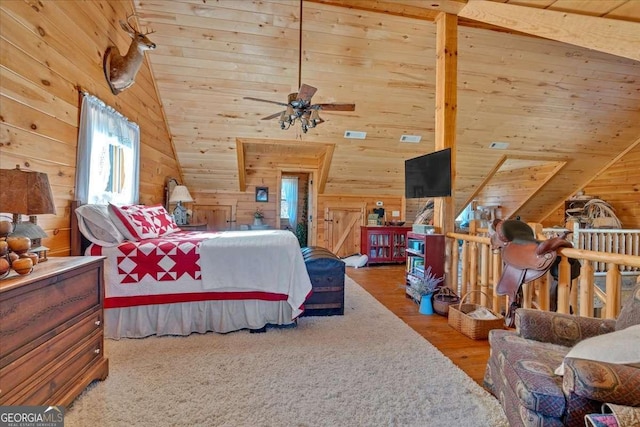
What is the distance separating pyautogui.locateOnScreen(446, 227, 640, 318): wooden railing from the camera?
1784mm

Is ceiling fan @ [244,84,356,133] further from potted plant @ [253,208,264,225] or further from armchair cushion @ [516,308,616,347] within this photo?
potted plant @ [253,208,264,225]

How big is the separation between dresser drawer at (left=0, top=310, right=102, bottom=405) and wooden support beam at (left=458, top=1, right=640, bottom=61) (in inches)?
158

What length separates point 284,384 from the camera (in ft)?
6.00

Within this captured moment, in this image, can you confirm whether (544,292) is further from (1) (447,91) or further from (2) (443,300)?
(1) (447,91)

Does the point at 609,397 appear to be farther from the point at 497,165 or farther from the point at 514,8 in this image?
the point at 497,165

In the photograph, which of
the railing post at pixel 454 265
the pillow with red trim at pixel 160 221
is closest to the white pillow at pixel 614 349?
the railing post at pixel 454 265

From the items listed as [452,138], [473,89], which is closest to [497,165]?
[473,89]

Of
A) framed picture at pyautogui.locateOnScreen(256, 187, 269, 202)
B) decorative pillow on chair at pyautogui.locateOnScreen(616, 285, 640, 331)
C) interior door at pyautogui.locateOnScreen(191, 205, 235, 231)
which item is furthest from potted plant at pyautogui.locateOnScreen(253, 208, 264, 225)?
decorative pillow on chair at pyautogui.locateOnScreen(616, 285, 640, 331)

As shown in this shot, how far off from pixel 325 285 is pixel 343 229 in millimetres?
3465

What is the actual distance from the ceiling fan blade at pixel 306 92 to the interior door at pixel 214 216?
3.77m

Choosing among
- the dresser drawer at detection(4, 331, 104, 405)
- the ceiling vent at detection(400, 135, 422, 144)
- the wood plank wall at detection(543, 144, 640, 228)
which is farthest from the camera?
the wood plank wall at detection(543, 144, 640, 228)

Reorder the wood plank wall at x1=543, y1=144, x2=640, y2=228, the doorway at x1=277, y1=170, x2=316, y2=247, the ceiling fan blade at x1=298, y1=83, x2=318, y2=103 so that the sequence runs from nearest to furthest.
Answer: the ceiling fan blade at x1=298, y1=83, x2=318, y2=103, the wood plank wall at x1=543, y1=144, x2=640, y2=228, the doorway at x1=277, y1=170, x2=316, y2=247

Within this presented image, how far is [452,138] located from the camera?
11.0ft

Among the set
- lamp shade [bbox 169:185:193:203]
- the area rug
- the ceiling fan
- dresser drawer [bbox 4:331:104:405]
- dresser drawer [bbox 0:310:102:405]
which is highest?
the ceiling fan
